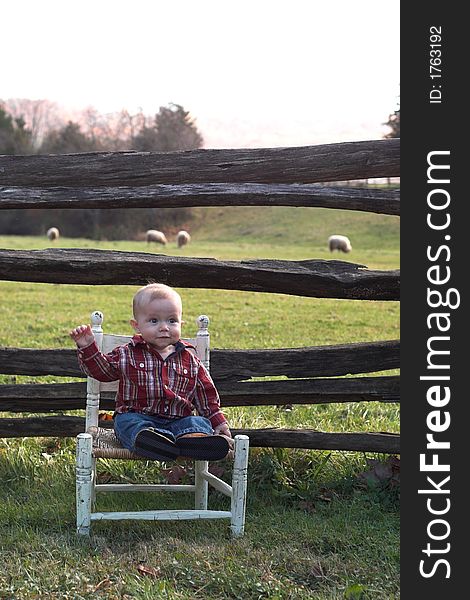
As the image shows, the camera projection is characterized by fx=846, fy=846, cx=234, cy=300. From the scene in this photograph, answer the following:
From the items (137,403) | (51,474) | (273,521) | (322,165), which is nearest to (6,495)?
(51,474)

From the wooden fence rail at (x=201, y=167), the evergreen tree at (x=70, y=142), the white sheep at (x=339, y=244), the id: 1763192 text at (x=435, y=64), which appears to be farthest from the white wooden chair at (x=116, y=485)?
the evergreen tree at (x=70, y=142)

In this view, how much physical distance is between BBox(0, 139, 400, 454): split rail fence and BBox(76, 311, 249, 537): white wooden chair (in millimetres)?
323

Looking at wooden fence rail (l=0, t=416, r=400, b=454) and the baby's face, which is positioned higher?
the baby's face

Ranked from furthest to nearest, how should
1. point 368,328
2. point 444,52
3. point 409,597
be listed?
point 368,328, point 444,52, point 409,597

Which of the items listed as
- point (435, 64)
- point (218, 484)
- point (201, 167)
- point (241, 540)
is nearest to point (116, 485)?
point (218, 484)

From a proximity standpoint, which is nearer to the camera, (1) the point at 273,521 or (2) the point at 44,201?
(1) the point at 273,521

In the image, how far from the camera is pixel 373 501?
13.4ft

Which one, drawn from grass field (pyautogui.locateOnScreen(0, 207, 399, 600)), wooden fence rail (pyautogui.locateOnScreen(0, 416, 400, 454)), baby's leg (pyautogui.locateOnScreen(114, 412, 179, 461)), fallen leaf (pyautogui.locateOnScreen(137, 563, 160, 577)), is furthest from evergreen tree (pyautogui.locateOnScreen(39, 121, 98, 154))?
fallen leaf (pyautogui.locateOnScreen(137, 563, 160, 577))

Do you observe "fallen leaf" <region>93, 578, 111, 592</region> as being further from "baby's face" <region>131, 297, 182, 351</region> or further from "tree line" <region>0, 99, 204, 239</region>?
"tree line" <region>0, 99, 204, 239</region>

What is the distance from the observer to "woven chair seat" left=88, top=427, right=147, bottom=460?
3524 millimetres

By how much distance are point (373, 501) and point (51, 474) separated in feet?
Result: 5.34

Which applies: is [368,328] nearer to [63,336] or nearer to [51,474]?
[63,336]

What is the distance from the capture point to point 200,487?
13.3ft

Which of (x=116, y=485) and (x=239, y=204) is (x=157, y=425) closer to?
(x=116, y=485)
